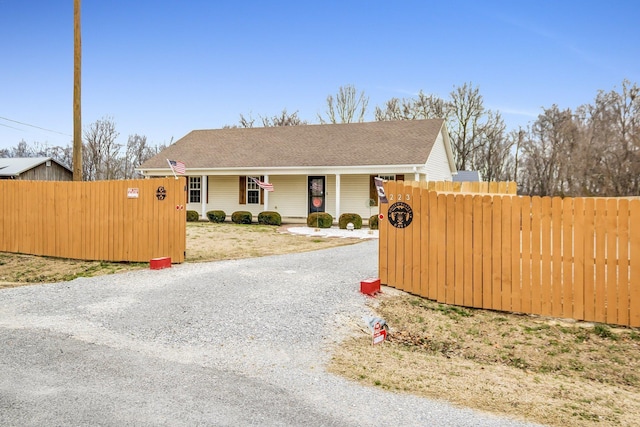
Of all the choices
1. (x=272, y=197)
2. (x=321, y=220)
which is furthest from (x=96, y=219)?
(x=272, y=197)

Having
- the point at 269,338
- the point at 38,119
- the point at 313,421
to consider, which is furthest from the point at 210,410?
the point at 38,119

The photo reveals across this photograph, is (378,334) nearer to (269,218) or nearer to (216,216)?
(269,218)

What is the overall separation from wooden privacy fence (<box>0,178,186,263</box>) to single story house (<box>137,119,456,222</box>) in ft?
36.3

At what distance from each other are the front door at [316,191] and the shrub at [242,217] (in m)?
3.18

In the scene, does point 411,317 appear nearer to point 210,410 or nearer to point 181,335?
point 181,335

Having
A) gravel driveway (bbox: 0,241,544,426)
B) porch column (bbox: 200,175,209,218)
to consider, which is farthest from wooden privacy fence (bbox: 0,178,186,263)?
porch column (bbox: 200,175,209,218)

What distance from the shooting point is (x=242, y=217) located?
22516 mm

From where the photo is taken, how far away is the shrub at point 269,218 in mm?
21812

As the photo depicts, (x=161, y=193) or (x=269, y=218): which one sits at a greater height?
(x=161, y=193)

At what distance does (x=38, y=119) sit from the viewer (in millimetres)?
44281

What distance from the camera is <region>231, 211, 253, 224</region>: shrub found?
2252 centimetres

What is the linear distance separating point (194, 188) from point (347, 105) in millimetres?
25760

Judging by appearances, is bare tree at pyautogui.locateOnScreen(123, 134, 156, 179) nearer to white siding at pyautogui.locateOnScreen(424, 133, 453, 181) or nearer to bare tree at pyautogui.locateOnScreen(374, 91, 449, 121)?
bare tree at pyautogui.locateOnScreen(374, 91, 449, 121)

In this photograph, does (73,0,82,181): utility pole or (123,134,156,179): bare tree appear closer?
(73,0,82,181): utility pole
